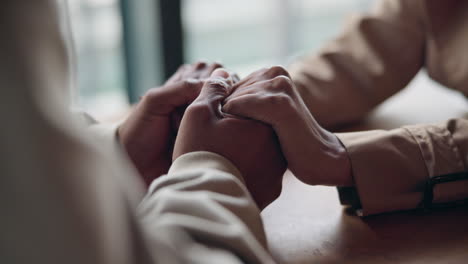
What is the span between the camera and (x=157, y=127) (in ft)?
2.65

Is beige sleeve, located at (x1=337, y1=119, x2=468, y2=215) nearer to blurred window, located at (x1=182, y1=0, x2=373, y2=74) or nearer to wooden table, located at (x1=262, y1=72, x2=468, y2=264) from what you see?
wooden table, located at (x1=262, y1=72, x2=468, y2=264)

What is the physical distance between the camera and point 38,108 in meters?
0.32

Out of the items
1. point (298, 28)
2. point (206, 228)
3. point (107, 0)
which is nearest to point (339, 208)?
point (206, 228)

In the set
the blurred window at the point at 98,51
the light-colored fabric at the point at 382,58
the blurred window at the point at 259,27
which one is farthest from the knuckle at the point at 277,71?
the blurred window at the point at 259,27

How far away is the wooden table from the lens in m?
0.61

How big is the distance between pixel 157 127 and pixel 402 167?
0.31 m

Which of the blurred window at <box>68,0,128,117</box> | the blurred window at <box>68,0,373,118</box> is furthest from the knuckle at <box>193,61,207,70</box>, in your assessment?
the blurred window at <box>68,0,128,117</box>

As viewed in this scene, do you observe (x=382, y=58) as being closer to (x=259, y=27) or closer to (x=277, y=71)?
(x=277, y=71)

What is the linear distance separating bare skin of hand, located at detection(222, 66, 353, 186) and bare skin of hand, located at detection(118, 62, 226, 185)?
11 cm

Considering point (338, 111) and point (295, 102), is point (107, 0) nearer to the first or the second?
point (338, 111)

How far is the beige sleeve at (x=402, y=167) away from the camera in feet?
2.27

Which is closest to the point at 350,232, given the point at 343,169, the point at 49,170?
the point at 343,169

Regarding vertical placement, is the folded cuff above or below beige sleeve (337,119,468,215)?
above

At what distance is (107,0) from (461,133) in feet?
6.58
